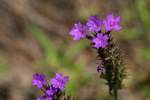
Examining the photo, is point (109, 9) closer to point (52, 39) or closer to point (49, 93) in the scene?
point (52, 39)

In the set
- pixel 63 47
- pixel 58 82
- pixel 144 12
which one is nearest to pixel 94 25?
pixel 58 82

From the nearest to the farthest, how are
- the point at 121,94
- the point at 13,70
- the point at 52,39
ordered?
the point at 121,94, the point at 13,70, the point at 52,39

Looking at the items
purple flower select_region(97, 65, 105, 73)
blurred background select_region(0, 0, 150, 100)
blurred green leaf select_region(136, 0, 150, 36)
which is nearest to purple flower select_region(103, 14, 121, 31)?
purple flower select_region(97, 65, 105, 73)

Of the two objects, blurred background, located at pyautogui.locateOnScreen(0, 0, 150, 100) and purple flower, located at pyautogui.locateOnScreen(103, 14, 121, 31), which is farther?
blurred background, located at pyautogui.locateOnScreen(0, 0, 150, 100)

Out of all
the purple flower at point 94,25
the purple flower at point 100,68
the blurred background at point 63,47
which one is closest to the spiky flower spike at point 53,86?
the purple flower at point 100,68

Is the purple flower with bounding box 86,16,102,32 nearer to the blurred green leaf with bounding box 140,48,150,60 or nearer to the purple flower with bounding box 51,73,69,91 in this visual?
the purple flower with bounding box 51,73,69,91

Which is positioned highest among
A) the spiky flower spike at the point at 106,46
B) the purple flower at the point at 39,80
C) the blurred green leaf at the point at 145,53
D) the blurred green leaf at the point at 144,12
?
the blurred green leaf at the point at 144,12

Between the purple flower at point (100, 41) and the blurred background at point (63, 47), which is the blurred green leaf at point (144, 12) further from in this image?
the purple flower at point (100, 41)

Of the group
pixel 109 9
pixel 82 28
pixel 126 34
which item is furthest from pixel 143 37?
pixel 82 28
